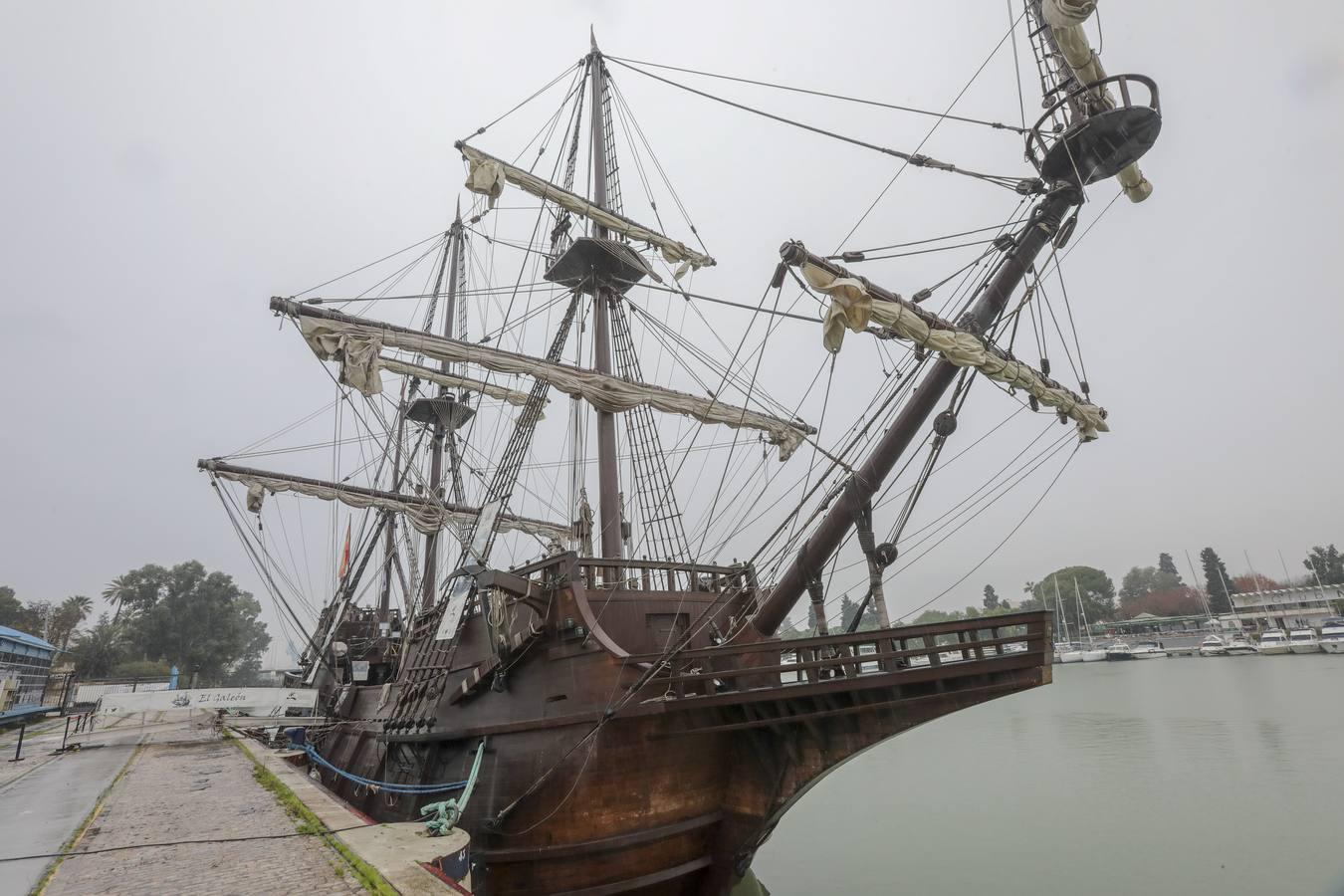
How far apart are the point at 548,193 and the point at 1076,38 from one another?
10335 mm

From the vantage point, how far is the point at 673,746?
21.3 feet

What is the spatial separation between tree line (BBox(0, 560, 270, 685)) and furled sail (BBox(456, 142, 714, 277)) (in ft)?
164

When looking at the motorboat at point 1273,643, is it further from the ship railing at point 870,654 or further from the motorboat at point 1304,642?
the ship railing at point 870,654

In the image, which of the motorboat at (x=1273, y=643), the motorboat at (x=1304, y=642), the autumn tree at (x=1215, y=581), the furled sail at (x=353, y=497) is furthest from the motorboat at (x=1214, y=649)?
the furled sail at (x=353, y=497)

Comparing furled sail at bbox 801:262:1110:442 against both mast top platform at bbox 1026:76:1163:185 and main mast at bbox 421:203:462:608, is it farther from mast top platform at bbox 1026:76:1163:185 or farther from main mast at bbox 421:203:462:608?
main mast at bbox 421:203:462:608

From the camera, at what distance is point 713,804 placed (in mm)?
6809

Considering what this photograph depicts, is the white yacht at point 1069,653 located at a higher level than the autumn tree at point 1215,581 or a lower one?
lower

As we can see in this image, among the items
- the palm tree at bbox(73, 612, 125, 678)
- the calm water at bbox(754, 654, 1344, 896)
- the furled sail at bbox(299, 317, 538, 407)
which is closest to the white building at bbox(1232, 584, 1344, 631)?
the calm water at bbox(754, 654, 1344, 896)

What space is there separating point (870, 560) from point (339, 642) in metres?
14.7

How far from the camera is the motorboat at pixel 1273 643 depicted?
45634 millimetres

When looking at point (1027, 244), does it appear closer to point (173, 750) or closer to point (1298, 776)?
point (1298, 776)

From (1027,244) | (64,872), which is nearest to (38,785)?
(64,872)

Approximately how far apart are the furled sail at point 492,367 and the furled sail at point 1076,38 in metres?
5.56

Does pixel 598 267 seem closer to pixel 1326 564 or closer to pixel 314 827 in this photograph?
pixel 314 827
